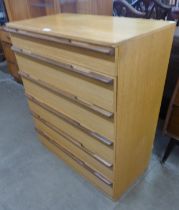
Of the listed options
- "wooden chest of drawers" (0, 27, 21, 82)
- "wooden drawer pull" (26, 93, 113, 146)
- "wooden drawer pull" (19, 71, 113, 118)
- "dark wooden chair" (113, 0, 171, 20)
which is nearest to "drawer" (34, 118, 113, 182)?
"wooden drawer pull" (26, 93, 113, 146)

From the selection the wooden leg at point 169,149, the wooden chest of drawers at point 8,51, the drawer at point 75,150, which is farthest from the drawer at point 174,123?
the wooden chest of drawers at point 8,51

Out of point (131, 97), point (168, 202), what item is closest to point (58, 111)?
point (131, 97)

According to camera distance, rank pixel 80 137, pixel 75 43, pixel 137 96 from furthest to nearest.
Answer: pixel 80 137 → pixel 137 96 → pixel 75 43

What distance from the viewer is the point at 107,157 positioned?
111 centimetres

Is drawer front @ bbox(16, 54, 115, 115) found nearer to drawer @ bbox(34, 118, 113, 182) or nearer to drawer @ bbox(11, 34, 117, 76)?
drawer @ bbox(11, 34, 117, 76)

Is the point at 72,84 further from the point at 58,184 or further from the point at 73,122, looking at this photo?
the point at 58,184

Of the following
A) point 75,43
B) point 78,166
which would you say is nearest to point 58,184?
point 78,166

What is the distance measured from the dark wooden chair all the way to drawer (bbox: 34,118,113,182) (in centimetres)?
157

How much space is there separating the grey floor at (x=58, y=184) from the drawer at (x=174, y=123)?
0.31m

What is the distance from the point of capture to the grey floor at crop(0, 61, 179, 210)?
4.29 feet

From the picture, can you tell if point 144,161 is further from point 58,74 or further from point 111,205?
point 58,74

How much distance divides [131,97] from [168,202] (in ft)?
2.61

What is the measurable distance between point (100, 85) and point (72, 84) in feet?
0.65

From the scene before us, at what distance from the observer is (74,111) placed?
3.74 feet
